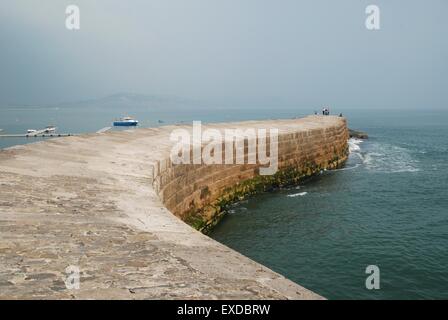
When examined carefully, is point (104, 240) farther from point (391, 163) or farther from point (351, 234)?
point (391, 163)

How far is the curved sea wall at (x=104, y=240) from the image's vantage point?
2.93 m

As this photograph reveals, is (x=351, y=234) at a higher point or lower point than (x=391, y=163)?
lower

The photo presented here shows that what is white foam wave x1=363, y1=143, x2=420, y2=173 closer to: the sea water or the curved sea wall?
the sea water

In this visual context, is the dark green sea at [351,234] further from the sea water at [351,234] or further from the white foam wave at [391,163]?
the white foam wave at [391,163]

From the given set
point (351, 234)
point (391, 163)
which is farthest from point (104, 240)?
point (391, 163)

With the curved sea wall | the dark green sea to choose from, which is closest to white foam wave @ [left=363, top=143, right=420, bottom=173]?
the dark green sea

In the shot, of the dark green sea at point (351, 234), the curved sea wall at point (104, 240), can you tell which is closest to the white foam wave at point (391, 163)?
the dark green sea at point (351, 234)

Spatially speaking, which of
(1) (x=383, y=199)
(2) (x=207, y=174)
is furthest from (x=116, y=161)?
(1) (x=383, y=199)

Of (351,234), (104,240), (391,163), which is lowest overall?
(351,234)

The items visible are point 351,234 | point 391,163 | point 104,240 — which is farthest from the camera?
point 391,163

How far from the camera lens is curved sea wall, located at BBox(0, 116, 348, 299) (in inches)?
115

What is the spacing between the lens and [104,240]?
3928 millimetres
